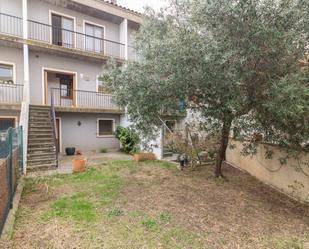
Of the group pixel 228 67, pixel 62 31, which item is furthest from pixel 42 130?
pixel 228 67

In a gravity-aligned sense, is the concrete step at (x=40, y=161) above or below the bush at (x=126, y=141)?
below

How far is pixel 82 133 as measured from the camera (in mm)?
12938

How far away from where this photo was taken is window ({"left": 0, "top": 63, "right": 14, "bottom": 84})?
10.8m

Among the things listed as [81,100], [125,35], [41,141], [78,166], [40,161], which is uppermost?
[125,35]

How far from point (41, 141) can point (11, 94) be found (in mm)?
3198

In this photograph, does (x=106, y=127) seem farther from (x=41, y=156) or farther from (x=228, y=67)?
(x=228, y=67)

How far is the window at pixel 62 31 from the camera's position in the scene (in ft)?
40.2

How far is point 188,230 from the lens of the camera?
172 inches

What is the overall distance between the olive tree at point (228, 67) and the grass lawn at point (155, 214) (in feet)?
6.36

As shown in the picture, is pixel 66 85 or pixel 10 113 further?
pixel 66 85

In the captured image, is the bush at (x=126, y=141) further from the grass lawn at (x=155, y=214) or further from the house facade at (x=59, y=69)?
the grass lawn at (x=155, y=214)

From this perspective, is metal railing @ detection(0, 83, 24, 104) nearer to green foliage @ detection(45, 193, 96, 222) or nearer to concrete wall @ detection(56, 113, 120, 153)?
concrete wall @ detection(56, 113, 120, 153)

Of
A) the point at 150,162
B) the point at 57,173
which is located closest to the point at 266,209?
the point at 150,162

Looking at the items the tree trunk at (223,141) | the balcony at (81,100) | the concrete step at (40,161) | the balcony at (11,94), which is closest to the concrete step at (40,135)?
the concrete step at (40,161)
